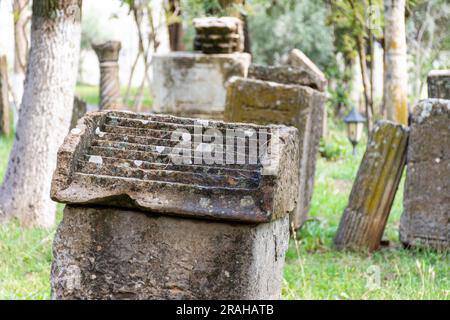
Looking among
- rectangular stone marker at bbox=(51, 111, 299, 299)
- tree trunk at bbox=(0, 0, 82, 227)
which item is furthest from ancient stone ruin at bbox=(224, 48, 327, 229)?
rectangular stone marker at bbox=(51, 111, 299, 299)

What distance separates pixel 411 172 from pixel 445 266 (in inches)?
36.4

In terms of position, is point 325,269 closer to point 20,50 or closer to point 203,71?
point 203,71

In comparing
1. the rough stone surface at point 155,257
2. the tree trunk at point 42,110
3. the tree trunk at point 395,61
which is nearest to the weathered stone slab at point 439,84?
the tree trunk at point 395,61

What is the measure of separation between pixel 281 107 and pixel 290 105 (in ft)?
0.27

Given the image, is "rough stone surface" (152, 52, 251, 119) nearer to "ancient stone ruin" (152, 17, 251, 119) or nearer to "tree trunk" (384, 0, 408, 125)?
"ancient stone ruin" (152, 17, 251, 119)

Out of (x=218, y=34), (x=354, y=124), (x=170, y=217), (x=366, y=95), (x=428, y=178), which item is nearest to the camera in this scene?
(x=170, y=217)

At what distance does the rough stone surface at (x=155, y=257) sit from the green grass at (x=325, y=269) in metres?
2.00

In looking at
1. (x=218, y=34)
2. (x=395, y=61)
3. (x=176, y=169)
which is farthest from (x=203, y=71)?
(x=176, y=169)

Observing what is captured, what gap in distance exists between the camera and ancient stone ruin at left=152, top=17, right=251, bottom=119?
1024 cm

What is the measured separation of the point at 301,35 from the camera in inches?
825

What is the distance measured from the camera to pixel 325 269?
6113 mm

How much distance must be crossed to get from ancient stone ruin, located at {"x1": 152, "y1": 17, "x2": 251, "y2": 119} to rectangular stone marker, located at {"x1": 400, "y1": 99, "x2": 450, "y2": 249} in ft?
13.5

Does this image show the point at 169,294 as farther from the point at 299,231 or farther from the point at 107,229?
the point at 299,231
